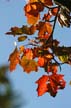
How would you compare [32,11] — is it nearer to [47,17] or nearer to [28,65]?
[47,17]

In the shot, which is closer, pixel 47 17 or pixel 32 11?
pixel 32 11

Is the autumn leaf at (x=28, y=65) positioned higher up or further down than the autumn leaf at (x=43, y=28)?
further down

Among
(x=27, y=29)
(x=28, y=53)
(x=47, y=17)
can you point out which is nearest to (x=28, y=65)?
(x=28, y=53)

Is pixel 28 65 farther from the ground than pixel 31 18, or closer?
closer

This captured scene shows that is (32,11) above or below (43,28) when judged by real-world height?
above

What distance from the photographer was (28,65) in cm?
546

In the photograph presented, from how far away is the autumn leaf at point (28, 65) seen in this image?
545cm

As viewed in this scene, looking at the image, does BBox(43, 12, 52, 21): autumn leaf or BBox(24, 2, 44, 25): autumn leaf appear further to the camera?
BBox(43, 12, 52, 21): autumn leaf

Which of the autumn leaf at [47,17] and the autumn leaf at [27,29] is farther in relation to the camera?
the autumn leaf at [47,17]

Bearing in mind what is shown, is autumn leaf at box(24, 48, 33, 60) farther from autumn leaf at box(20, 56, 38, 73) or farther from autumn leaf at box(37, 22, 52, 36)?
autumn leaf at box(37, 22, 52, 36)

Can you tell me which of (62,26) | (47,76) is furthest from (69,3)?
(47,76)

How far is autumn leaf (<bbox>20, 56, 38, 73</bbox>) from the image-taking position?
5.45m

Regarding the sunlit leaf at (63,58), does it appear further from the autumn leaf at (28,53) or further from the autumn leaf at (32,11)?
the autumn leaf at (32,11)

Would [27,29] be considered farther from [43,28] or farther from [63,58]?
[63,58]
